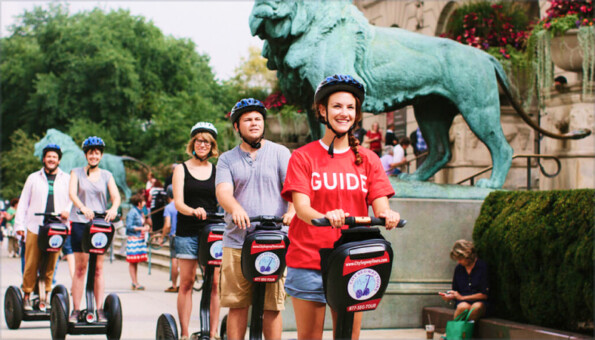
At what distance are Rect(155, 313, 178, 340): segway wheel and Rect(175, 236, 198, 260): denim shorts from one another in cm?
69

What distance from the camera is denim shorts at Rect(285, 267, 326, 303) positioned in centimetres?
416

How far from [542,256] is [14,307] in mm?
5608

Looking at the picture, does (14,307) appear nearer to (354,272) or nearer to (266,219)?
(266,219)

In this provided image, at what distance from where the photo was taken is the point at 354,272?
3.71 m

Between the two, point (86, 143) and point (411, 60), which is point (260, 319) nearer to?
point (86, 143)

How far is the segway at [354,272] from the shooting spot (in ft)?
12.1

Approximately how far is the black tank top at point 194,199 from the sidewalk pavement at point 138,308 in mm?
1636

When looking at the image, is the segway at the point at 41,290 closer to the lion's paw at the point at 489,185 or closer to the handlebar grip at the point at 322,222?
the lion's paw at the point at 489,185

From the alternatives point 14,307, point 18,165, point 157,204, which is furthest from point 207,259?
point 18,165

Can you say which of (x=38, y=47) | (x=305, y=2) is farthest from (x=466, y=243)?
(x=38, y=47)

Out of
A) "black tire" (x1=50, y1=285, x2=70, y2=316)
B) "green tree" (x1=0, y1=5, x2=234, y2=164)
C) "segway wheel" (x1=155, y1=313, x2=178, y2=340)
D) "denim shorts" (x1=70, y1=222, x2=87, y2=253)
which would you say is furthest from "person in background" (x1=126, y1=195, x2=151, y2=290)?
"green tree" (x1=0, y1=5, x2=234, y2=164)

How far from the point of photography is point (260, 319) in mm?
5227

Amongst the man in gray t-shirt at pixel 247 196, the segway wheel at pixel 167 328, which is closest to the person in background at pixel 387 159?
the segway wheel at pixel 167 328

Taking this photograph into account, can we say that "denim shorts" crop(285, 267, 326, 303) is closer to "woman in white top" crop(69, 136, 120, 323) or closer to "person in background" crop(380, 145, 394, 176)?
"woman in white top" crop(69, 136, 120, 323)
